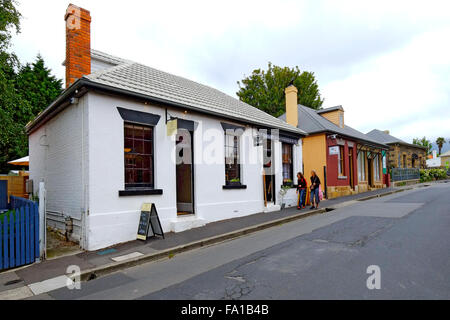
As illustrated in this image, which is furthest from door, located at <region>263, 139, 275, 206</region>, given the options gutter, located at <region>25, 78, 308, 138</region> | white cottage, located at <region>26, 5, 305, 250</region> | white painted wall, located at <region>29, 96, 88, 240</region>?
white painted wall, located at <region>29, 96, 88, 240</region>

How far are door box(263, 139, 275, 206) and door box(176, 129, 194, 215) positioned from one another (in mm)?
3916

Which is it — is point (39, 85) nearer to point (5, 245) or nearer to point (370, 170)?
point (5, 245)

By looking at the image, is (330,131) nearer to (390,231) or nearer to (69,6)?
(390,231)

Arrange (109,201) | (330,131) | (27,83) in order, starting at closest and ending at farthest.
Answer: (109,201) → (330,131) → (27,83)

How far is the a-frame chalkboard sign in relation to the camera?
6941 mm

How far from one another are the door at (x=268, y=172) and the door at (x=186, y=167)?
12.8ft

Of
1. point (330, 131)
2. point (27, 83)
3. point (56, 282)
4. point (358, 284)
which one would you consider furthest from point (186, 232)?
point (27, 83)

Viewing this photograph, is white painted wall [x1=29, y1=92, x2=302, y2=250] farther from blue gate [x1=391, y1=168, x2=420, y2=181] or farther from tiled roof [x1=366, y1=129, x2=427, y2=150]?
tiled roof [x1=366, y1=129, x2=427, y2=150]

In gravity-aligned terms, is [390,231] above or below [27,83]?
below

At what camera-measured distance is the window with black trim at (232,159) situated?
402 inches

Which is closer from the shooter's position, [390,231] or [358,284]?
[358,284]

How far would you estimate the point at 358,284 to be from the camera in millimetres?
3930

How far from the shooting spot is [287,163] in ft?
43.6
